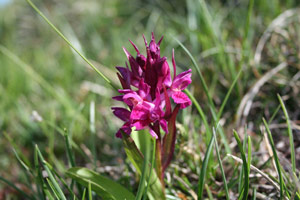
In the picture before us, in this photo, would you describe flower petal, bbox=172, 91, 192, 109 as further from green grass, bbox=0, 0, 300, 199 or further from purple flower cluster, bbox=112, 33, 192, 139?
green grass, bbox=0, 0, 300, 199

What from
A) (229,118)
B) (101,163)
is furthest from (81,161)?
(229,118)

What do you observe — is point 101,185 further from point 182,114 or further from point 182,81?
point 182,114

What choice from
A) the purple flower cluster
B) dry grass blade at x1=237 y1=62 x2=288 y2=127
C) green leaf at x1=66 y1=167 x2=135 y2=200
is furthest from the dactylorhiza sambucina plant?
dry grass blade at x1=237 y1=62 x2=288 y2=127

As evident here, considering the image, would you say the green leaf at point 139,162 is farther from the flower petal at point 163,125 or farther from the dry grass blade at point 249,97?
the dry grass blade at point 249,97

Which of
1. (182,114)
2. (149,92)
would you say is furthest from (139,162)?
(182,114)

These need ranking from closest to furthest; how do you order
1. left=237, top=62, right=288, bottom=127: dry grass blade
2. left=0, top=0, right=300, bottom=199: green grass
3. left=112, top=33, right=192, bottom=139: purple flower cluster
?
left=112, top=33, right=192, bottom=139: purple flower cluster, left=0, top=0, right=300, bottom=199: green grass, left=237, top=62, right=288, bottom=127: dry grass blade

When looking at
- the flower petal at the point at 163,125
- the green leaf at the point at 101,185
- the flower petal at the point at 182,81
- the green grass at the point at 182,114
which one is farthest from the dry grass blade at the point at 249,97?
the green leaf at the point at 101,185
